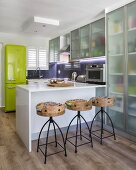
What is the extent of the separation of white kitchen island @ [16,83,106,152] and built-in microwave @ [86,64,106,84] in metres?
0.19

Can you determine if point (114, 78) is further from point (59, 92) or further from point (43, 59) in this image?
Result: point (43, 59)

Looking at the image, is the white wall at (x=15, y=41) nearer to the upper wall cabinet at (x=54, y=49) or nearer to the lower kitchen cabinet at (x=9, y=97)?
the upper wall cabinet at (x=54, y=49)

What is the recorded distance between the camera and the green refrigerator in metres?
4.95

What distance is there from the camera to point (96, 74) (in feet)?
12.2

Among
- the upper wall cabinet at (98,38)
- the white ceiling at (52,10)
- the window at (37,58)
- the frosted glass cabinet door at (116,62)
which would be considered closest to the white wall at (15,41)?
the window at (37,58)

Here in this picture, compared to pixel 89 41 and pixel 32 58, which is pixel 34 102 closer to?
pixel 89 41

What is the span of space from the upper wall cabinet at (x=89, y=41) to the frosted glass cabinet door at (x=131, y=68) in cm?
73

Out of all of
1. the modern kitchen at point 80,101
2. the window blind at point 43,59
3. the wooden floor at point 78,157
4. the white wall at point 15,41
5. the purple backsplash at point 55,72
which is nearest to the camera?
the wooden floor at point 78,157

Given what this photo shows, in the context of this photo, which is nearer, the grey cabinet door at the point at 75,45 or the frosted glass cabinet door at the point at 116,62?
the frosted glass cabinet door at the point at 116,62

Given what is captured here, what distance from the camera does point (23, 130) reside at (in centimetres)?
287

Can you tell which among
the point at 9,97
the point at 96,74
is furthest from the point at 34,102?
the point at 9,97

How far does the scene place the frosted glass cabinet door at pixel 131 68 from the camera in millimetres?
2893

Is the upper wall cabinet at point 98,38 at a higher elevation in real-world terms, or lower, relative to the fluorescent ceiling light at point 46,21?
lower

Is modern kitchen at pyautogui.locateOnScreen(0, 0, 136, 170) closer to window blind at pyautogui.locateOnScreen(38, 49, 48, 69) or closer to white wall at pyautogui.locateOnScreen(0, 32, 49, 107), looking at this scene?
Result: white wall at pyautogui.locateOnScreen(0, 32, 49, 107)
